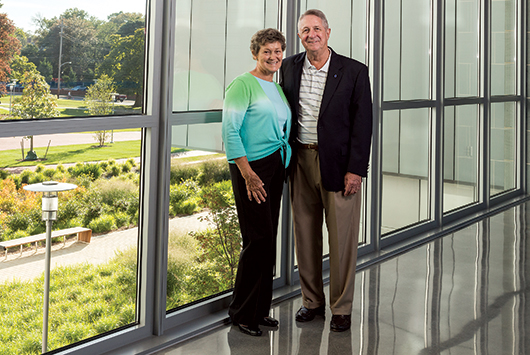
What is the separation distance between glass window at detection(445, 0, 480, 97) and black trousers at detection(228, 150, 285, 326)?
3.30 meters

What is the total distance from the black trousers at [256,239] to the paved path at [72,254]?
401mm

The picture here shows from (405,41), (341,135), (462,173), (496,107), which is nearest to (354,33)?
(405,41)

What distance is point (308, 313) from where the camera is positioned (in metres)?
3.11

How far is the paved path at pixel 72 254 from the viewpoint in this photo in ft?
7.41

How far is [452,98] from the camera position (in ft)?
18.4

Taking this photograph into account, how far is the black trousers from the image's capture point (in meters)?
2.81

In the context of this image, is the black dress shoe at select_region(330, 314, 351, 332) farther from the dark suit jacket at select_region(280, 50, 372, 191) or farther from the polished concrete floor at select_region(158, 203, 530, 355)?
the dark suit jacket at select_region(280, 50, 372, 191)

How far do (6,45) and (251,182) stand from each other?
1.24 m

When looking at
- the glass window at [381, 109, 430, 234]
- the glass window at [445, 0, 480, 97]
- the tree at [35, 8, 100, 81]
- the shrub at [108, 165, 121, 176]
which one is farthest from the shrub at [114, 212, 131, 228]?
the glass window at [445, 0, 480, 97]

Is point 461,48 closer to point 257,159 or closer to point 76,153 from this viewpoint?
point 257,159

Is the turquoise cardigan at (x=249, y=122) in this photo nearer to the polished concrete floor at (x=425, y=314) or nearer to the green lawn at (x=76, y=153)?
the green lawn at (x=76, y=153)

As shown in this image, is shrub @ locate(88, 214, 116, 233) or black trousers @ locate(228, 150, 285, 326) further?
black trousers @ locate(228, 150, 285, 326)

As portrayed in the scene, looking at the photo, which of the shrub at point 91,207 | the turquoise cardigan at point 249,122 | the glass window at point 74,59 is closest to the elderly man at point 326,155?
the turquoise cardigan at point 249,122

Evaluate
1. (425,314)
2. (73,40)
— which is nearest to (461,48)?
(425,314)
